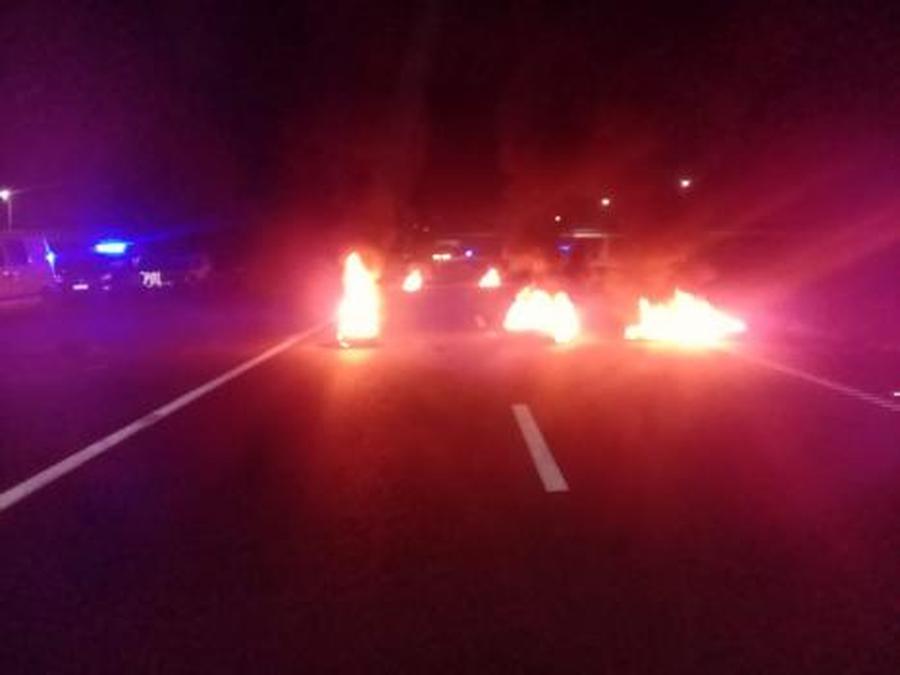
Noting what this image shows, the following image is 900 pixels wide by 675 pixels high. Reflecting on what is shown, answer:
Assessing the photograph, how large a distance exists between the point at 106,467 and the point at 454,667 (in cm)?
630

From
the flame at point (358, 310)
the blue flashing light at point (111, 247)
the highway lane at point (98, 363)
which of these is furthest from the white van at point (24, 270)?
the flame at point (358, 310)

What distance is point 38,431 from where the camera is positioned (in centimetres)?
1402

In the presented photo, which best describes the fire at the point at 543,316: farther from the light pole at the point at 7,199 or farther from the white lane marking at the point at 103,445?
the light pole at the point at 7,199

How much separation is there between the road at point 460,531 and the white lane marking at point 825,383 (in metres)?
0.13

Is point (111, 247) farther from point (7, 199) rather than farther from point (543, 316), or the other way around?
point (543, 316)

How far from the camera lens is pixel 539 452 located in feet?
39.7

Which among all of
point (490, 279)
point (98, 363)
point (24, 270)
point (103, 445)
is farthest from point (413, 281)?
point (103, 445)

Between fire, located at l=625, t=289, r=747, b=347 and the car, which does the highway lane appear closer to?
fire, located at l=625, t=289, r=747, b=347

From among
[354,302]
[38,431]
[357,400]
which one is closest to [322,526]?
[38,431]

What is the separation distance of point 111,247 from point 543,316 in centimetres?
3667

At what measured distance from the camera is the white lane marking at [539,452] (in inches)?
413

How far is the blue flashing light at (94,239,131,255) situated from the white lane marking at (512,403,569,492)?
45.0m

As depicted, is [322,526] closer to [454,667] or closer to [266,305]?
[454,667]

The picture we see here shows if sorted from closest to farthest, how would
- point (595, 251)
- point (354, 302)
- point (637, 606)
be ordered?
point (637, 606) < point (354, 302) < point (595, 251)
